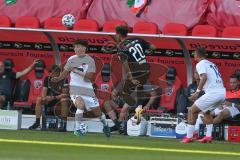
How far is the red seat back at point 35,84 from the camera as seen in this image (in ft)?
67.4

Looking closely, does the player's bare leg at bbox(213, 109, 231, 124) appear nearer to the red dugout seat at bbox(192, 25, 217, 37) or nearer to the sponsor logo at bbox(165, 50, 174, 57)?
the red dugout seat at bbox(192, 25, 217, 37)

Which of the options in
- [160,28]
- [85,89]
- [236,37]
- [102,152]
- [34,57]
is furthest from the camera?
[34,57]

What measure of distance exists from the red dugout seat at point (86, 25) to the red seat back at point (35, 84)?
5.82 ft

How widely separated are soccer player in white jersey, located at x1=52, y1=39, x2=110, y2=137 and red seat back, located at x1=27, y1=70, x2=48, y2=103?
13.1 ft

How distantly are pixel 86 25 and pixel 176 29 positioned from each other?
213 centimetres

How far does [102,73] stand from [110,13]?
56.5 inches

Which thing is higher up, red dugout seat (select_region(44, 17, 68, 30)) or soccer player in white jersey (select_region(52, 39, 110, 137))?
red dugout seat (select_region(44, 17, 68, 30))

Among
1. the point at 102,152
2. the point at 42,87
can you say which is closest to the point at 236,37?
the point at 42,87

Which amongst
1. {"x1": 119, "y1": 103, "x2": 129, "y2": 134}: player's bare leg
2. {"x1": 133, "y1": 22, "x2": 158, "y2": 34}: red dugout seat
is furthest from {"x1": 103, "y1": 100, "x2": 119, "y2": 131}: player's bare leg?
{"x1": 133, "y1": 22, "x2": 158, "y2": 34}: red dugout seat

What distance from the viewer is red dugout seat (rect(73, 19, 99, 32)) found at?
19.3 metres

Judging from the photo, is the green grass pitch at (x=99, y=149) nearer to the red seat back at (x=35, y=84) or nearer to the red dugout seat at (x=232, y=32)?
the red dugout seat at (x=232, y=32)

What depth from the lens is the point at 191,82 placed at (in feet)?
63.1

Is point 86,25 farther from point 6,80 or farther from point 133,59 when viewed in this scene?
point 133,59

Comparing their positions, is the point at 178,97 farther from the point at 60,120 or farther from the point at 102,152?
the point at 102,152
